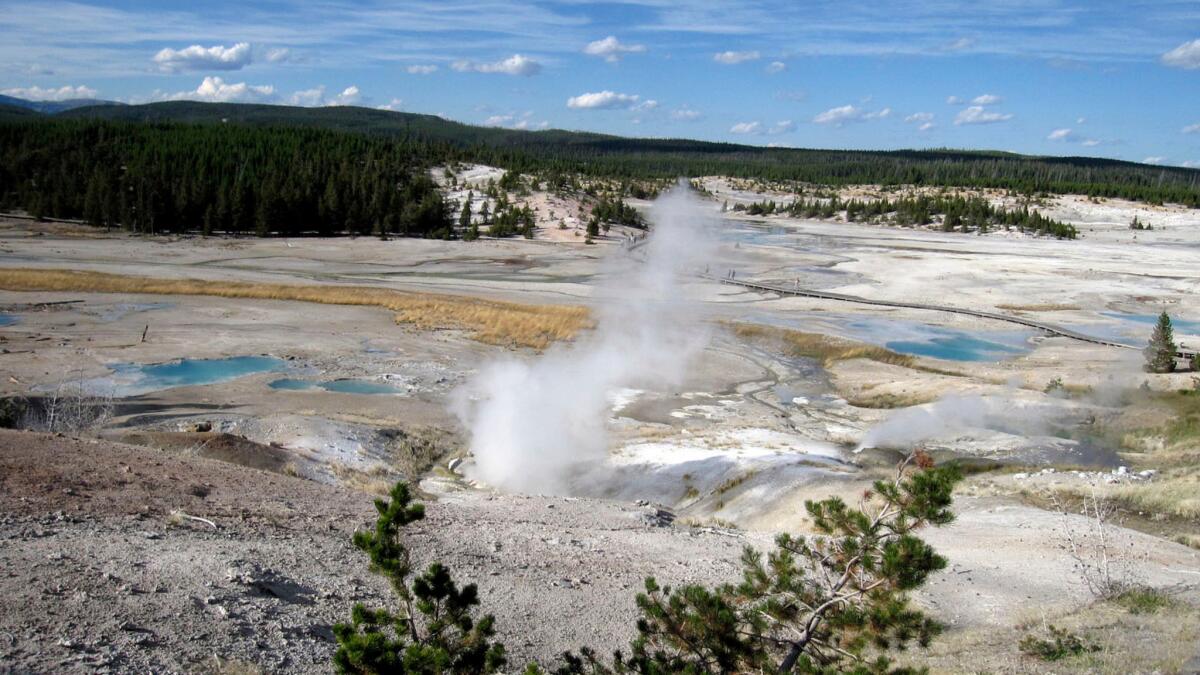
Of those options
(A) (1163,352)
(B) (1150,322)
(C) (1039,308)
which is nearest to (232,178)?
(C) (1039,308)

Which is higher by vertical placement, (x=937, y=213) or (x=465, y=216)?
(x=937, y=213)

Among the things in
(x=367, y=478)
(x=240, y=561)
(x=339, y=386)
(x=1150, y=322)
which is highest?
(x=240, y=561)

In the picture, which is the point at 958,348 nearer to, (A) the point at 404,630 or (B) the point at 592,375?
(B) the point at 592,375

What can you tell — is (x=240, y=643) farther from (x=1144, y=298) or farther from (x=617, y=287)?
(x=1144, y=298)

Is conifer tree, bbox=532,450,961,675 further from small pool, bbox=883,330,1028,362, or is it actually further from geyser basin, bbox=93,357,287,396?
small pool, bbox=883,330,1028,362

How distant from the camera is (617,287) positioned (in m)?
52.4

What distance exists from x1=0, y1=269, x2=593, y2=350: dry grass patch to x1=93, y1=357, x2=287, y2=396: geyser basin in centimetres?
980

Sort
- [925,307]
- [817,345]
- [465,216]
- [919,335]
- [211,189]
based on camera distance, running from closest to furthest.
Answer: [817,345] → [919,335] → [925,307] → [211,189] → [465,216]

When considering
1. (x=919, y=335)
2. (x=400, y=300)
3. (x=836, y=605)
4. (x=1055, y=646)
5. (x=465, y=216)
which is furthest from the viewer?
(x=465, y=216)

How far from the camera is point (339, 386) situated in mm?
29500

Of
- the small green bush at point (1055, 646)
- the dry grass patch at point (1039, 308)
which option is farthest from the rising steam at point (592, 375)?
the dry grass patch at point (1039, 308)

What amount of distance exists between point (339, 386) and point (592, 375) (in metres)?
8.72

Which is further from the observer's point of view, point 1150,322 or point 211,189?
point 211,189

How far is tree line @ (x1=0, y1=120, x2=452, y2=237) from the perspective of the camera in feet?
257
